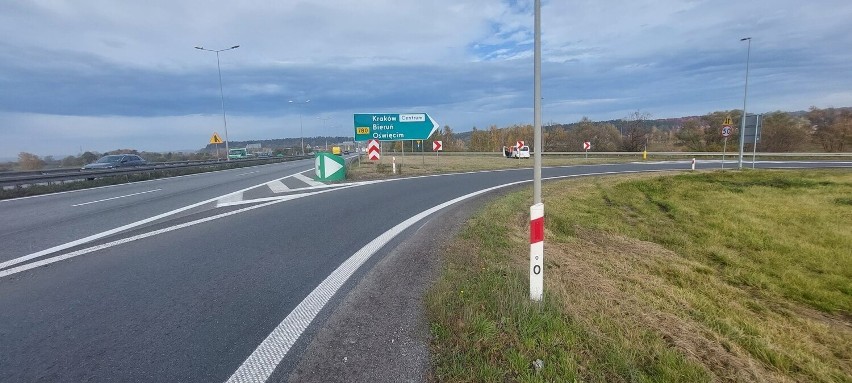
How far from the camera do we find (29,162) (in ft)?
107

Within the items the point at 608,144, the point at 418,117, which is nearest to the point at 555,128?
the point at 608,144

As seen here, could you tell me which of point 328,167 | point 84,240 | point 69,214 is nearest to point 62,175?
point 69,214

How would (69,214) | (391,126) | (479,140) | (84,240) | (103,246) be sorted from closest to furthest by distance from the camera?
1. (103,246)
2. (84,240)
3. (69,214)
4. (391,126)
5. (479,140)

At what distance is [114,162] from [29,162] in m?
14.4

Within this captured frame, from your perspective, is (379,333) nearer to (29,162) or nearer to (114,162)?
(114,162)

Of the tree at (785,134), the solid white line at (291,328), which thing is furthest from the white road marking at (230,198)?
the tree at (785,134)

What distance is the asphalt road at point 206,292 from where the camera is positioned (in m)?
2.94

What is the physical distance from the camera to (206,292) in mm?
4316

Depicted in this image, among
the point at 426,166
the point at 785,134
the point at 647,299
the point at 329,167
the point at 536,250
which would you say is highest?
the point at 785,134

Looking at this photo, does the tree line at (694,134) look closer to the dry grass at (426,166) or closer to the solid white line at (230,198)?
the dry grass at (426,166)

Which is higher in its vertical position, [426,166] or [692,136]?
[692,136]

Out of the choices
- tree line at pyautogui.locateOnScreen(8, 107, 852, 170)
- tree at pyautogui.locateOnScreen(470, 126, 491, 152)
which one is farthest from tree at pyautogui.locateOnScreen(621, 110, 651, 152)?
tree at pyautogui.locateOnScreen(470, 126, 491, 152)

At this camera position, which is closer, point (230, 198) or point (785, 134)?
point (230, 198)

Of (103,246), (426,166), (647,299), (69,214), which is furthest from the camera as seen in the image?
(426,166)
